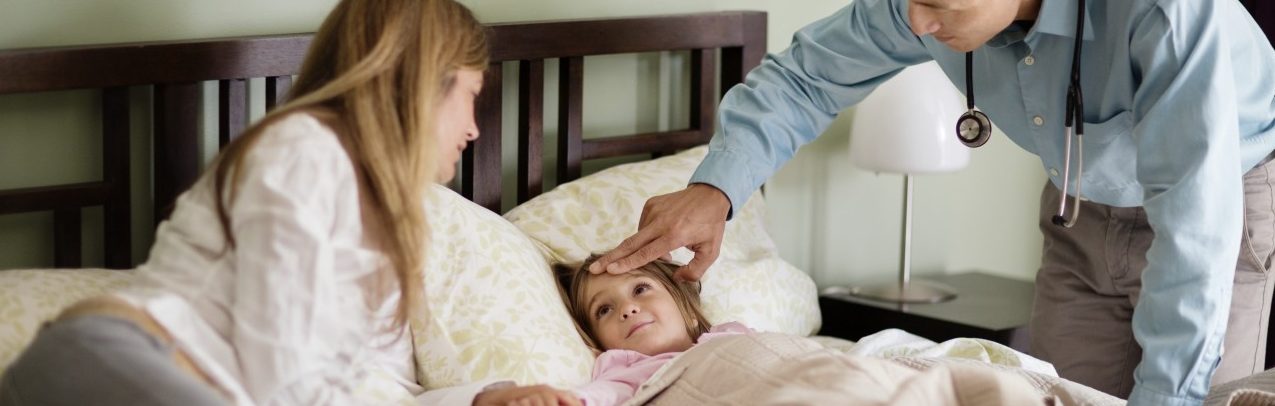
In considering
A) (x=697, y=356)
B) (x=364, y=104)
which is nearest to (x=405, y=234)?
(x=364, y=104)

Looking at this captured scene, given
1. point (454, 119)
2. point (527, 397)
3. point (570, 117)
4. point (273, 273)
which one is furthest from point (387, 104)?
point (570, 117)

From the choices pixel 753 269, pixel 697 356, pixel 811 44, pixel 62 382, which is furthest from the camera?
pixel 753 269

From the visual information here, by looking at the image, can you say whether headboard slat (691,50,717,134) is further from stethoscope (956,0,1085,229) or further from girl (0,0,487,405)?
girl (0,0,487,405)

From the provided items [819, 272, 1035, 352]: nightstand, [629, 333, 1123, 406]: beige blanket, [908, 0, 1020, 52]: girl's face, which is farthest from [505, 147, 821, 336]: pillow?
[908, 0, 1020, 52]: girl's face

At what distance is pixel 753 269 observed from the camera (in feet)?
7.97

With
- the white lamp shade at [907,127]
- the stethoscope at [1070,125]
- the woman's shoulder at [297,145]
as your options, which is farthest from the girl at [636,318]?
the white lamp shade at [907,127]

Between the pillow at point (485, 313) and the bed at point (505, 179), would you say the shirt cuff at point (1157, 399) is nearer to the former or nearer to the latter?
the bed at point (505, 179)

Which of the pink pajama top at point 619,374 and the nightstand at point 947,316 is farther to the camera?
the nightstand at point 947,316

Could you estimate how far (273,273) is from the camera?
1305 millimetres

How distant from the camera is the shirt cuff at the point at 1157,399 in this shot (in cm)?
159

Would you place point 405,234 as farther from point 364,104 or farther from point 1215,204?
point 1215,204

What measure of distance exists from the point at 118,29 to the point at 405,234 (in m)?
0.79

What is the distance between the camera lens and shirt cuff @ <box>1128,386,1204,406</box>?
1.59 metres

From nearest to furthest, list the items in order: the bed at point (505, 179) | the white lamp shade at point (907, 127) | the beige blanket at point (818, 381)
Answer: the beige blanket at point (818, 381)
the bed at point (505, 179)
the white lamp shade at point (907, 127)
